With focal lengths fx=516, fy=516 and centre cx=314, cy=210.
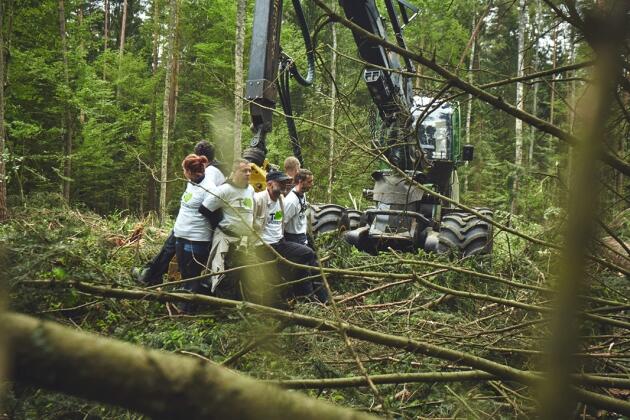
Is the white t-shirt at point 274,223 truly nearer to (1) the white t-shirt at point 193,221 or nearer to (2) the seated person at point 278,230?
(2) the seated person at point 278,230

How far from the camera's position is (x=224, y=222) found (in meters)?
5.43

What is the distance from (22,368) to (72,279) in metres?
1.64

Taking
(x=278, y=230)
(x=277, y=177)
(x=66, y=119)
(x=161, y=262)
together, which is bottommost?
(x=161, y=262)

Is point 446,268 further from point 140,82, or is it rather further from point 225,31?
point 140,82

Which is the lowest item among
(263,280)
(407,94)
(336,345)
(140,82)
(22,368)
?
(336,345)

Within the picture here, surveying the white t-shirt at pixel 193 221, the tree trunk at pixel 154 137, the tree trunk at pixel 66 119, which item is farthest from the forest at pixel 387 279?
the tree trunk at pixel 154 137

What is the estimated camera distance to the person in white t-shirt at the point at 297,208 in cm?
614

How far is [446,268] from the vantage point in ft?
9.52

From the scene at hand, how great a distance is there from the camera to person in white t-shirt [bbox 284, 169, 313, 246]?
6.14m

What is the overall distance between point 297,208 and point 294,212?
2.4 inches

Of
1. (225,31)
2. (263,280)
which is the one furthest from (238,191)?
(225,31)

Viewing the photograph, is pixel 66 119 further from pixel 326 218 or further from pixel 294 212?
pixel 294 212

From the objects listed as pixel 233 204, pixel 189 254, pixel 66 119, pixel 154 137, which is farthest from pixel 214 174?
pixel 154 137

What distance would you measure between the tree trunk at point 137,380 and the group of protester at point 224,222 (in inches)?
158
